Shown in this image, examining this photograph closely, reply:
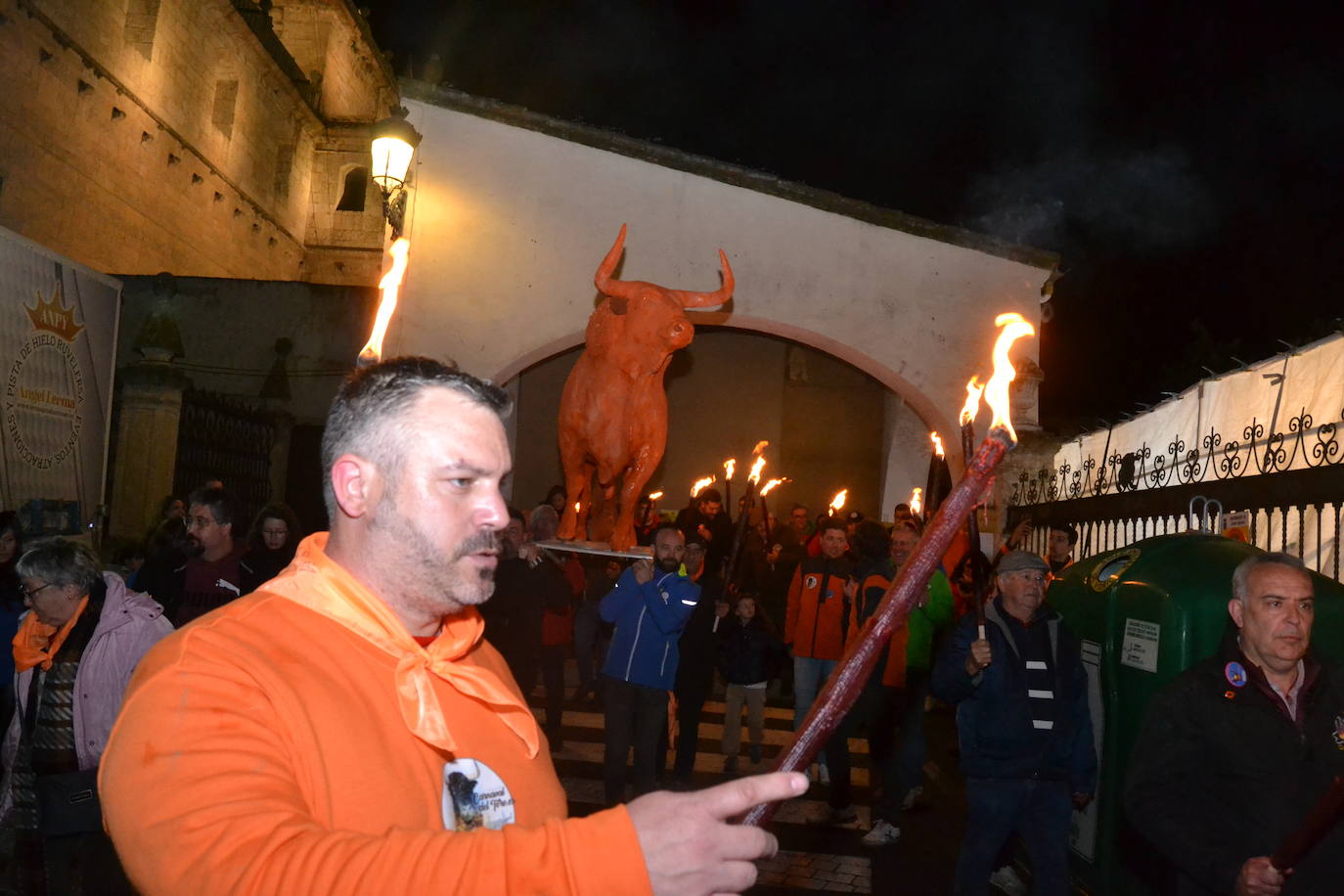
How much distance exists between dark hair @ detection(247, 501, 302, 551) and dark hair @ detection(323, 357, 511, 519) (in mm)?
4967

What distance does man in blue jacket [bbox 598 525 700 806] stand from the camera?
6.12 m

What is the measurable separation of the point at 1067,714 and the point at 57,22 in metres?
20.4

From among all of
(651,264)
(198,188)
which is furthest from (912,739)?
(198,188)

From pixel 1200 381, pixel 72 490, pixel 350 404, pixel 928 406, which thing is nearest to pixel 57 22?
pixel 72 490

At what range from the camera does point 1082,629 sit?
5.50 meters

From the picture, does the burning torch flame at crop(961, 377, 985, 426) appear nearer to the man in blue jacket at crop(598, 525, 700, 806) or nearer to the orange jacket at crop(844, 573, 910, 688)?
the man in blue jacket at crop(598, 525, 700, 806)

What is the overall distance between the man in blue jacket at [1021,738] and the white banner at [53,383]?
6622 mm

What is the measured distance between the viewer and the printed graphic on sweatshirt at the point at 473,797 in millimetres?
1507

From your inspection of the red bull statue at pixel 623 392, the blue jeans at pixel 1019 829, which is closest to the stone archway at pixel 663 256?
the red bull statue at pixel 623 392

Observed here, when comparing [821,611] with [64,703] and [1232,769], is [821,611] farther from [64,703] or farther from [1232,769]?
[64,703]

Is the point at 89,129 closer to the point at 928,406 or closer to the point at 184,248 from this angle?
the point at 184,248

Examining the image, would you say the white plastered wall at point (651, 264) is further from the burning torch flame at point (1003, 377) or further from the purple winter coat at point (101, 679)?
the burning torch flame at point (1003, 377)

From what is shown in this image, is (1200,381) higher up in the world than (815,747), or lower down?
higher up

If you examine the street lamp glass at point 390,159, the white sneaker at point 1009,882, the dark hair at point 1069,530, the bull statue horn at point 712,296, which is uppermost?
the street lamp glass at point 390,159
